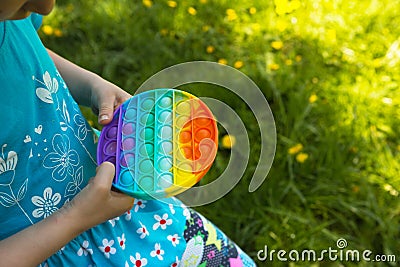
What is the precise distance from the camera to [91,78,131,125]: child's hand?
0.85 m

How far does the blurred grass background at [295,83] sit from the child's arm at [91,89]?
56 cm

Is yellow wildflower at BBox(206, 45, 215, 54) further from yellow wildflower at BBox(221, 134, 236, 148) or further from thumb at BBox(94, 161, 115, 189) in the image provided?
thumb at BBox(94, 161, 115, 189)

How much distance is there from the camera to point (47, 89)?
2.62ft

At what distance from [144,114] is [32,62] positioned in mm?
173

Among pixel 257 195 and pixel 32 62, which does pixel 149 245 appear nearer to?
pixel 32 62

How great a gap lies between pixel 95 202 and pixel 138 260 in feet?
0.52

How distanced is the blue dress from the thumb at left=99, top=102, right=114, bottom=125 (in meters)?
0.04

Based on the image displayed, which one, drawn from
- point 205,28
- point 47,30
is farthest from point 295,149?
point 47,30

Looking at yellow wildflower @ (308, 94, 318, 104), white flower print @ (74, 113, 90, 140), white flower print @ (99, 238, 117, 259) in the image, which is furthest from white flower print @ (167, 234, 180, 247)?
yellow wildflower @ (308, 94, 318, 104)

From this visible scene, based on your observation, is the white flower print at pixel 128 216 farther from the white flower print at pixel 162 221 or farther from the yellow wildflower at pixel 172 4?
the yellow wildflower at pixel 172 4

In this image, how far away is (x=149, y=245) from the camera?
0.88 m

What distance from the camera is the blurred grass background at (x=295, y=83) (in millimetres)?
1394

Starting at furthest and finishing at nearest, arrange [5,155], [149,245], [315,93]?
1. [315,93]
2. [149,245]
3. [5,155]


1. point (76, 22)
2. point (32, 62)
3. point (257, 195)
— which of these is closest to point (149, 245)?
point (32, 62)
